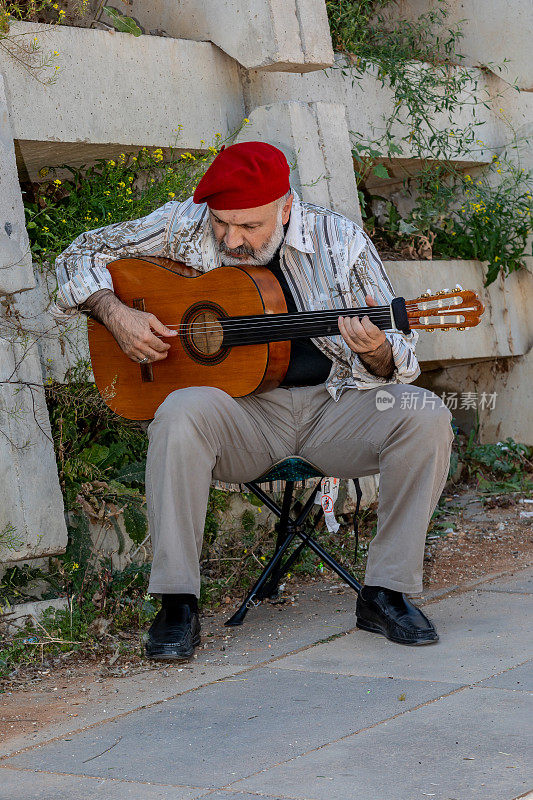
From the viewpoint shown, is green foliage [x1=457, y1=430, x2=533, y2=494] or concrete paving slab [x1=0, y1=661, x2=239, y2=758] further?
green foliage [x1=457, y1=430, x2=533, y2=494]

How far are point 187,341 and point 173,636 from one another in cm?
92

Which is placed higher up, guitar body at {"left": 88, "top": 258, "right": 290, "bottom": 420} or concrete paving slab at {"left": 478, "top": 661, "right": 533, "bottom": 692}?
guitar body at {"left": 88, "top": 258, "right": 290, "bottom": 420}

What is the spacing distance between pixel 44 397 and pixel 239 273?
2.84ft

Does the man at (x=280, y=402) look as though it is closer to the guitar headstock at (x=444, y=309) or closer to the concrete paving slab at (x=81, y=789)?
the guitar headstock at (x=444, y=309)

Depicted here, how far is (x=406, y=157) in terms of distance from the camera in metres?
5.23

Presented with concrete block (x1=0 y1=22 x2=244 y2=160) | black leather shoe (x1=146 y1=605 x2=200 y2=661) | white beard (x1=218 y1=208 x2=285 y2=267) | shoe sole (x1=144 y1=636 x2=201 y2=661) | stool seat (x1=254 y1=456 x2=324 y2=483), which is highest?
concrete block (x1=0 y1=22 x2=244 y2=160)

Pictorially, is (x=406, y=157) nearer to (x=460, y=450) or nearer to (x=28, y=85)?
(x=460, y=450)

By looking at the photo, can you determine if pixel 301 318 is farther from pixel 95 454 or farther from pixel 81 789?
pixel 81 789

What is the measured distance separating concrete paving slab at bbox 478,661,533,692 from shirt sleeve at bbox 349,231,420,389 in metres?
0.92

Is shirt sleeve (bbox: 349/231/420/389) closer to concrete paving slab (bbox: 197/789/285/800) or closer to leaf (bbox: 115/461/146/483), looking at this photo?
leaf (bbox: 115/461/146/483)

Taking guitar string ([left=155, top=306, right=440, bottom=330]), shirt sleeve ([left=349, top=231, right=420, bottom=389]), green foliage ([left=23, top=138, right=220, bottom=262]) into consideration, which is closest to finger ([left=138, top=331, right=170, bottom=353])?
guitar string ([left=155, top=306, right=440, bottom=330])

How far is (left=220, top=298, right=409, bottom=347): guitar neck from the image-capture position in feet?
9.80

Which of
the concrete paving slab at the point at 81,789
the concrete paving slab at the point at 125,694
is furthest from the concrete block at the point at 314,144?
the concrete paving slab at the point at 81,789

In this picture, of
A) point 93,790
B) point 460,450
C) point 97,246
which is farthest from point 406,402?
A: point 460,450
